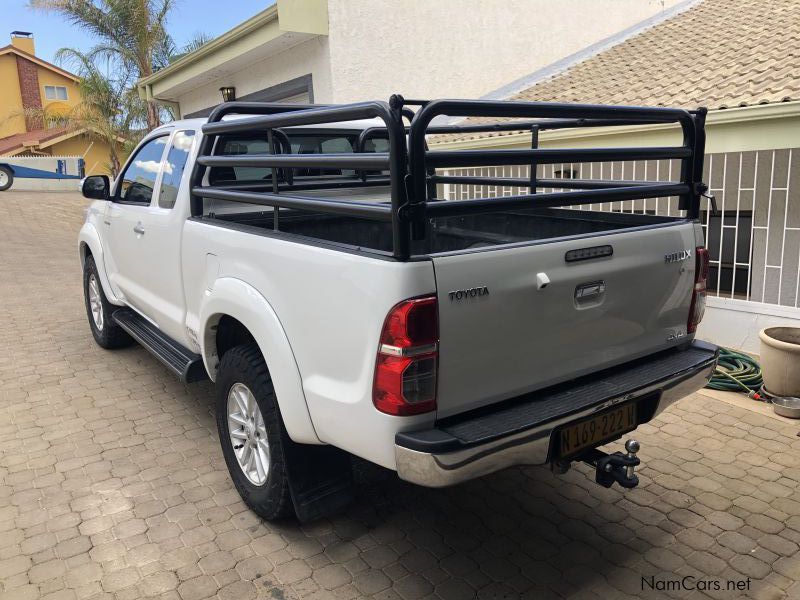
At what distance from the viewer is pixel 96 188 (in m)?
5.37

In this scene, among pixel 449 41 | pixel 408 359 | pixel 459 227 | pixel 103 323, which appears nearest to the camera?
pixel 408 359

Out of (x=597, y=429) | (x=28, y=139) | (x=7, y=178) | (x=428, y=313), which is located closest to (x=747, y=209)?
(x=597, y=429)

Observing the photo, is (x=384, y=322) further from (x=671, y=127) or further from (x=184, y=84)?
(x=184, y=84)

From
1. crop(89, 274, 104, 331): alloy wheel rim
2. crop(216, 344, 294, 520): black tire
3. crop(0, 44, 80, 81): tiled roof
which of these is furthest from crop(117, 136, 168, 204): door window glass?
crop(0, 44, 80, 81): tiled roof

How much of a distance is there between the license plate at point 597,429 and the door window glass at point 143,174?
3.23 meters

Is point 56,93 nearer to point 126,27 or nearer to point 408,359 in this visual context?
point 126,27

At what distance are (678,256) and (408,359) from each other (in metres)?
1.52

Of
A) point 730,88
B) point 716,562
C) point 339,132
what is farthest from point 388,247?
point 730,88

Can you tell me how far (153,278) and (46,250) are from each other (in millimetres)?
10718

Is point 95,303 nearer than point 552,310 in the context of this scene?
No

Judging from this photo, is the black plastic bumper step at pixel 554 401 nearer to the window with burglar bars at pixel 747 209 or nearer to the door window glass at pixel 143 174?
the door window glass at pixel 143 174

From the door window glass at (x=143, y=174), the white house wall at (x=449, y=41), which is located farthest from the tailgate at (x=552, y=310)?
the white house wall at (x=449, y=41)

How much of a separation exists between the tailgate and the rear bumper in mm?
62

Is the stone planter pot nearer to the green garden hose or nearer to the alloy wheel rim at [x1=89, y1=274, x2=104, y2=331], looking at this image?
the green garden hose
